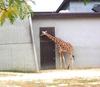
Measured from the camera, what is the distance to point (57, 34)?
80.1ft

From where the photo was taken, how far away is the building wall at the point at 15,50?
21661 mm

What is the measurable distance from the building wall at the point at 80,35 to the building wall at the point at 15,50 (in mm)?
2110

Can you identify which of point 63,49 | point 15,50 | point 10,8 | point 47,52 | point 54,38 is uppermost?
point 10,8

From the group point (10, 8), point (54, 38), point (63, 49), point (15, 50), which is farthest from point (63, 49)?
point (10, 8)

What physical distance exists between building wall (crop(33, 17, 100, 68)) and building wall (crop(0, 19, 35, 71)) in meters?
2.11

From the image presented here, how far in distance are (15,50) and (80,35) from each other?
14.8 ft

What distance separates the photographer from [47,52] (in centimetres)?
2402

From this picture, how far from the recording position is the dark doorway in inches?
941

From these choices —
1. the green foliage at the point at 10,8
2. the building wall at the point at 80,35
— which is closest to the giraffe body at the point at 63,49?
the building wall at the point at 80,35

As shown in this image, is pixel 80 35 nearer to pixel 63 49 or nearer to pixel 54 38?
pixel 63 49

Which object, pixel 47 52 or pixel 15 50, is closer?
pixel 15 50

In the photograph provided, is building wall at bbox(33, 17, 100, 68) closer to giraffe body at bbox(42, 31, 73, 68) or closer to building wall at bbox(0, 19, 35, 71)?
giraffe body at bbox(42, 31, 73, 68)

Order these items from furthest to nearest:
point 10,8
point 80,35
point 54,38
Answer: point 80,35, point 54,38, point 10,8

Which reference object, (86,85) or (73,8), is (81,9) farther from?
(86,85)
